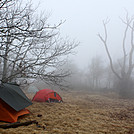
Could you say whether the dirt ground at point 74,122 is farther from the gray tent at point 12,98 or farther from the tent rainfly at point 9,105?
the gray tent at point 12,98

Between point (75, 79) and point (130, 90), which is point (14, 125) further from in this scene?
point (75, 79)

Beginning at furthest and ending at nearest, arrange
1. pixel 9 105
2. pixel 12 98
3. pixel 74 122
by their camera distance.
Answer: pixel 12 98 < pixel 74 122 < pixel 9 105

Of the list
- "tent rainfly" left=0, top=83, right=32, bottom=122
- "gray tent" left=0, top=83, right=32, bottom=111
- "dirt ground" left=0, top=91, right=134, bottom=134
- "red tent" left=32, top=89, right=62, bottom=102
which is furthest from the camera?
"red tent" left=32, top=89, right=62, bottom=102

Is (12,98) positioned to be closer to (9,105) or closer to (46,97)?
(9,105)

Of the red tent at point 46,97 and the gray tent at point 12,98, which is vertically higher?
the gray tent at point 12,98

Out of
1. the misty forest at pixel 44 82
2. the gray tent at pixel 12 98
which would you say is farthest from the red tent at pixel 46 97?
the gray tent at pixel 12 98

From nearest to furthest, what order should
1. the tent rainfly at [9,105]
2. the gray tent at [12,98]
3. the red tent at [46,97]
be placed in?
the tent rainfly at [9,105] → the gray tent at [12,98] → the red tent at [46,97]

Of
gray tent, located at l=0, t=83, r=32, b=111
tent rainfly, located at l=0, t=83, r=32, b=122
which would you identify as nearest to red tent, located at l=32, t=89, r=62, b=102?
gray tent, located at l=0, t=83, r=32, b=111

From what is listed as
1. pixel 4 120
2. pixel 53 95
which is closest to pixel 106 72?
pixel 53 95

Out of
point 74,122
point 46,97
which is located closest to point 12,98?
point 74,122

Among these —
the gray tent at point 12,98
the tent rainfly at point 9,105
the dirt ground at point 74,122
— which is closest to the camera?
the dirt ground at point 74,122

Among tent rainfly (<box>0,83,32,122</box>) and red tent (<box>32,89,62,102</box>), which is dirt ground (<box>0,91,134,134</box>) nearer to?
tent rainfly (<box>0,83,32,122</box>)

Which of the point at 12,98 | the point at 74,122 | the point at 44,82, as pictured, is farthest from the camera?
the point at 44,82

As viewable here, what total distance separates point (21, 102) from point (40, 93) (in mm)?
4417
